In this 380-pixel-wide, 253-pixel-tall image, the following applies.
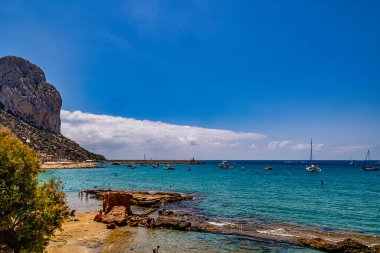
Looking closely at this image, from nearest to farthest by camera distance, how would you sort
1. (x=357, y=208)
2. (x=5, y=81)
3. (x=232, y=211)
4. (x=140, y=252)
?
(x=140, y=252)
(x=232, y=211)
(x=357, y=208)
(x=5, y=81)

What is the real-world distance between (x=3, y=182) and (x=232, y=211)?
34.9 meters

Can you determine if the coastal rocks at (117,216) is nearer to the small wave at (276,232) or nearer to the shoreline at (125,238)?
the shoreline at (125,238)

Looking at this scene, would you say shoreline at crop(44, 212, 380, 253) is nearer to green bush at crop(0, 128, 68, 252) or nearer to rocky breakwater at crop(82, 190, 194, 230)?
rocky breakwater at crop(82, 190, 194, 230)

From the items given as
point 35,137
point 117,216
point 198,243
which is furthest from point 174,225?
point 35,137

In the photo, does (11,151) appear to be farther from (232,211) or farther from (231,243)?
(232,211)

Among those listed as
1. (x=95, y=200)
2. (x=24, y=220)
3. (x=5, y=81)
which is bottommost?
(x=95, y=200)

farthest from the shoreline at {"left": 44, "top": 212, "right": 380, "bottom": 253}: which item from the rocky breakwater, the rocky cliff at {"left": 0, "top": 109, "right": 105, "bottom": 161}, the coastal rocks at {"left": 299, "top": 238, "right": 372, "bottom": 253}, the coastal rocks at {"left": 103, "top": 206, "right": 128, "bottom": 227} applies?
the rocky cliff at {"left": 0, "top": 109, "right": 105, "bottom": 161}

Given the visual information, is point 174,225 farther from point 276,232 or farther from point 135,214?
point 276,232

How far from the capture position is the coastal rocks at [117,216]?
3440 cm

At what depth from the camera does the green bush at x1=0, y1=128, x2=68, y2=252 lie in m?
14.1

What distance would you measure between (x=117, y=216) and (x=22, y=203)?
22.0m

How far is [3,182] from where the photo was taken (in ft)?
45.8

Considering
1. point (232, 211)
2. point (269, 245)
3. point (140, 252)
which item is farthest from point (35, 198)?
point (232, 211)

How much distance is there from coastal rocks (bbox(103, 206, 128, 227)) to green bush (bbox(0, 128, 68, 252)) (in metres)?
19.9
